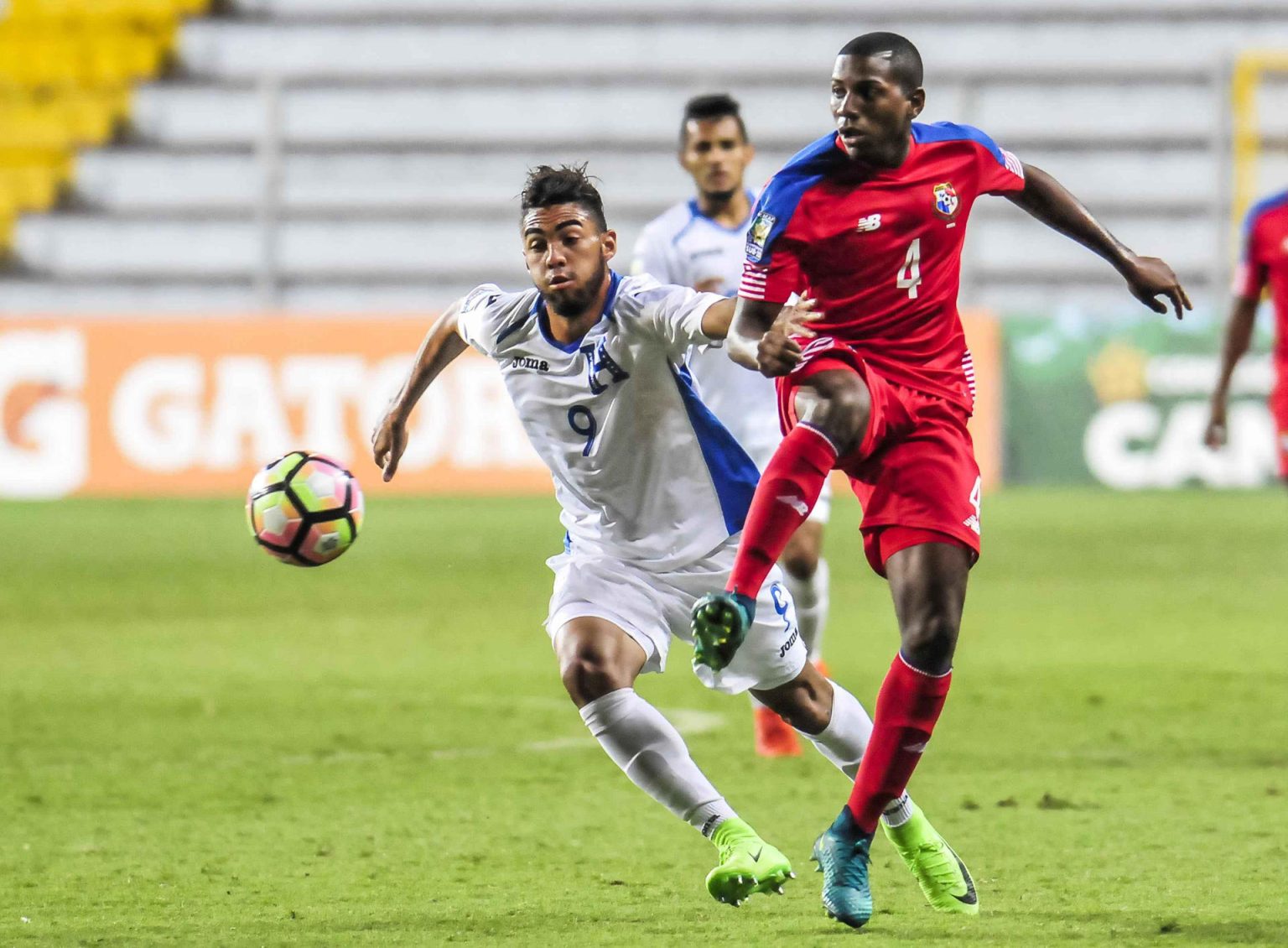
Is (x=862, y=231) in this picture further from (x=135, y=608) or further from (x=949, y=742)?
(x=135, y=608)

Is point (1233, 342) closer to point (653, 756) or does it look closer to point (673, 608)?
point (673, 608)

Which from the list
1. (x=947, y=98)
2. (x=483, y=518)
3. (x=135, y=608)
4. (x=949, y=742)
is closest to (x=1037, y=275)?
(x=947, y=98)

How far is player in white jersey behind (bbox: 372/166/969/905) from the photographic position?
4.78 metres

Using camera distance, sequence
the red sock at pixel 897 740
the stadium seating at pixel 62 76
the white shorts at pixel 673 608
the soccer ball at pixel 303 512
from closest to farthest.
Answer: the red sock at pixel 897 740, the white shorts at pixel 673 608, the soccer ball at pixel 303 512, the stadium seating at pixel 62 76

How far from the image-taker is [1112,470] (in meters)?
15.7

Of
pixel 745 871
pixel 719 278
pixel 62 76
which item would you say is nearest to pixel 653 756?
pixel 745 871

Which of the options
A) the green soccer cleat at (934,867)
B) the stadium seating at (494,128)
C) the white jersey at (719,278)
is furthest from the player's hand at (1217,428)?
the stadium seating at (494,128)

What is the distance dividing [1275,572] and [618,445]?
805 cm

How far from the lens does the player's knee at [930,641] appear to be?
454 centimetres

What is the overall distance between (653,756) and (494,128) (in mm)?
15768

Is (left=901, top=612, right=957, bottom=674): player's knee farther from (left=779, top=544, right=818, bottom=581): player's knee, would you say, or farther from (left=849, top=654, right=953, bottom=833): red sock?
(left=779, top=544, right=818, bottom=581): player's knee

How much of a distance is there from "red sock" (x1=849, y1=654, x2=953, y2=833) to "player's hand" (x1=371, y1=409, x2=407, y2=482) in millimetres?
1422

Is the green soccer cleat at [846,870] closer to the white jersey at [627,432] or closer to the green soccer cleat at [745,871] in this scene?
the green soccer cleat at [745,871]

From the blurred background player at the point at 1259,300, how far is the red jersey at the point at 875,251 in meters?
3.36
